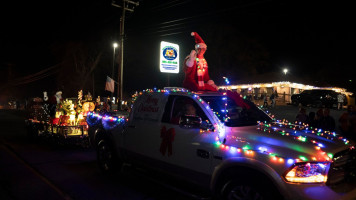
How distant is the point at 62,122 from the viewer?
30.8ft

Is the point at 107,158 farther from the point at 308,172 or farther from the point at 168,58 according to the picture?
the point at 168,58

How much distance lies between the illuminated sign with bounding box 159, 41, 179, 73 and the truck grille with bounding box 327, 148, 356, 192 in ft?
39.9

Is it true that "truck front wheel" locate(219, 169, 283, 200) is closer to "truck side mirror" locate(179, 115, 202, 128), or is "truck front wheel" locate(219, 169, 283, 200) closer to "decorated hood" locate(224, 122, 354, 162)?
"decorated hood" locate(224, 122, 354, 162)

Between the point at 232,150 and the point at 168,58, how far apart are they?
1260cm

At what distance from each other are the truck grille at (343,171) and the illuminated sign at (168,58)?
12.2m

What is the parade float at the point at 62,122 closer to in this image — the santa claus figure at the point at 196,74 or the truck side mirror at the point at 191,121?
the santa claus figure at the point at 196,74

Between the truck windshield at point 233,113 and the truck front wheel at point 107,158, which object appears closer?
the truck windshield at point 233,113

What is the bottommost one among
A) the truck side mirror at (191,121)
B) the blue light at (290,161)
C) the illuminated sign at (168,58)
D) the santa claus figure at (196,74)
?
the blue light at (290,161)

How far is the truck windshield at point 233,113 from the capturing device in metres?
4.19

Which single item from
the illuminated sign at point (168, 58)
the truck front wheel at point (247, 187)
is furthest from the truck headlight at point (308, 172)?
the illuminated sign at point (168, 58)

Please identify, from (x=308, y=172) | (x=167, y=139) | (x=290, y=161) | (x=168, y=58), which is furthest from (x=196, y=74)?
(x=168, y=58)

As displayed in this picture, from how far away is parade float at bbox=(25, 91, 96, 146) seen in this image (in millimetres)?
9120

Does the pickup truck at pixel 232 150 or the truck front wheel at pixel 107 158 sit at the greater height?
the pickup truck at pixel 232 150

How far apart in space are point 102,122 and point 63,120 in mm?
3607
